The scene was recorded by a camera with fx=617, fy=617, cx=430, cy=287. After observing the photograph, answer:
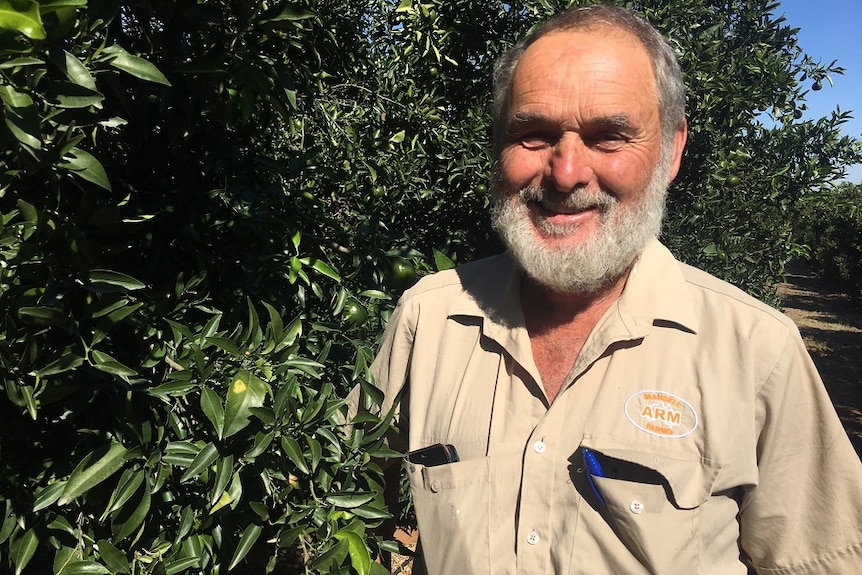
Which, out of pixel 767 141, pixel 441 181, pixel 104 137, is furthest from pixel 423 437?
pixel 767 141

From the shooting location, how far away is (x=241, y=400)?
101cm

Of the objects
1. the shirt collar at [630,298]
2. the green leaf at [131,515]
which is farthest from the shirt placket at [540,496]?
the green leaf at [131,515]

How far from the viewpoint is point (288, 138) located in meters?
2.80

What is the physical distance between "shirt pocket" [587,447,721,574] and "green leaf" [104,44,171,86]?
1.16 m

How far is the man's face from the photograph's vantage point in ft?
5.06

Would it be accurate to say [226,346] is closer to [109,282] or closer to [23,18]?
[109,282]

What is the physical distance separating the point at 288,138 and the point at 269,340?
5.98 feet

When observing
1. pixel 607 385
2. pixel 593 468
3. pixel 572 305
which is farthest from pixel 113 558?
pixel 572 305

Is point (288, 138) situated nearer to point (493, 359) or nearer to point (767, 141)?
point (493, 359)

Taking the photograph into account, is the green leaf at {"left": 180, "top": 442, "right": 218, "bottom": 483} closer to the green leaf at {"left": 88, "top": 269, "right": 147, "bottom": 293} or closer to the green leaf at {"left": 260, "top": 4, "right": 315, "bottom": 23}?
the green leaf at {"left": 88, "top": 269, "right": 147, "bottom": 293}

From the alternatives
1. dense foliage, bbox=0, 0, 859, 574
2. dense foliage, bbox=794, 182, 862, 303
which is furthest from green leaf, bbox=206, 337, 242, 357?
dense foliage, bbox=794, 182, 862, 303

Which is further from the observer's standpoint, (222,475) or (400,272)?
(400,272)

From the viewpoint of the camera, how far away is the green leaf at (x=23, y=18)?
0.74 metres

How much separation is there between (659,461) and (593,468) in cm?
15
